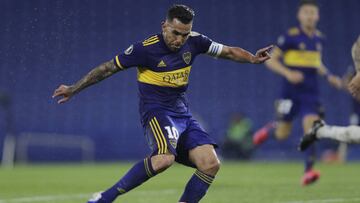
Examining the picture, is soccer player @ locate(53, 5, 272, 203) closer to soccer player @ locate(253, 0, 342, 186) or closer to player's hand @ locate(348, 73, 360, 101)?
player's hand @ locate(348, 73, 360, 101)

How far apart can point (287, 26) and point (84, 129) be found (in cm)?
602

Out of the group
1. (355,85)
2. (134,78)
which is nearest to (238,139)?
(134,78)

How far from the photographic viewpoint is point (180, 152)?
7266 millimetres

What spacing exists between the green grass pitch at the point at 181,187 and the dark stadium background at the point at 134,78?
6.73 metres

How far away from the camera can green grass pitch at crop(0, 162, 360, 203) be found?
29.8 feet

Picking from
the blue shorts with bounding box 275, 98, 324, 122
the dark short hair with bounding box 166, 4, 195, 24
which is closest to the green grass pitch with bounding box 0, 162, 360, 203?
the blue shorts with bounding box 275, 98, 324, 122

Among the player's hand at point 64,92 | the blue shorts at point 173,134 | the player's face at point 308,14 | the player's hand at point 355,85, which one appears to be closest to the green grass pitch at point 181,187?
the player's hand at point 355,85

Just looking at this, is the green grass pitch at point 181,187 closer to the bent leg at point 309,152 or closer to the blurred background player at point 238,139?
the bent leg at point 309,152

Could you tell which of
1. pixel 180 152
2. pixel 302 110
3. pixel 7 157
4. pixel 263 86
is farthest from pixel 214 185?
pixel 263 86

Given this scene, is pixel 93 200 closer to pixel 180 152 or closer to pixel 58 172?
pixel 180 152

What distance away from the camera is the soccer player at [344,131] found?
301 inches

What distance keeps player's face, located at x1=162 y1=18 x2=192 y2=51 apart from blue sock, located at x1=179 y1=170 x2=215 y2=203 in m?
1.07

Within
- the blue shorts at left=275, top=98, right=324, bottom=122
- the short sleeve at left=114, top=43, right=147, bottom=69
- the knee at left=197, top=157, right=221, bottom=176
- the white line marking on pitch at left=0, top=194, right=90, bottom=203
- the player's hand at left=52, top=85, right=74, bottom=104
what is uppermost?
the short sleeve at left=114, top=43, right=147, bottom=69

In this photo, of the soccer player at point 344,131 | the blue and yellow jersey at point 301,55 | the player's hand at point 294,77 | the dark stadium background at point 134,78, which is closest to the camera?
the soccer player at point 344,131
